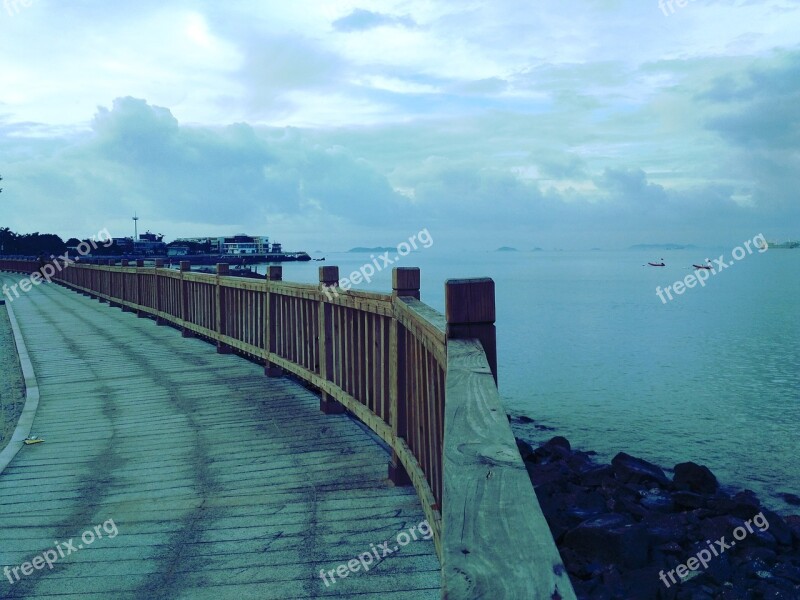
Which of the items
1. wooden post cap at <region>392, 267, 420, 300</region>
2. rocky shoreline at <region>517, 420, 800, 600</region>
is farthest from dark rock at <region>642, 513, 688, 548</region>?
wooden post cap at <region>392, 267, 420, 300</region>

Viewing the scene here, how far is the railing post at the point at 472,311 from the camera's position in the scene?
325cm

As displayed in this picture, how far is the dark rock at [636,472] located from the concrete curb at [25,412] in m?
9.12

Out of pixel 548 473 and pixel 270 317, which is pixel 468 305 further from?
pixel 548 473

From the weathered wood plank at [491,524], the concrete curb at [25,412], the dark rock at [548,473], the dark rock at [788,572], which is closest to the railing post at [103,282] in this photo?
the concrete curb at [25,412]

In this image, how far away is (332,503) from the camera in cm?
513

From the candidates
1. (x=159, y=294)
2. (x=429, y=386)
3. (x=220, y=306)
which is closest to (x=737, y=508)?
(x=429, y=386)

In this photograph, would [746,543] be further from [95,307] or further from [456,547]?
[95,307]

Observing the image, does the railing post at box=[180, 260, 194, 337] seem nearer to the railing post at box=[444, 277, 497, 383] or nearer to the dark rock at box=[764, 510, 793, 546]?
the dark rock at box=[764, 510, 793, 546]

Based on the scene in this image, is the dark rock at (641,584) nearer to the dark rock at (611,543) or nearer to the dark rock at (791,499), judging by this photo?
the dark rock at (611,543)

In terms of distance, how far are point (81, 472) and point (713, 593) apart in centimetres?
635

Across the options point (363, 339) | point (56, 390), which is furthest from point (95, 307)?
point (363, 339)

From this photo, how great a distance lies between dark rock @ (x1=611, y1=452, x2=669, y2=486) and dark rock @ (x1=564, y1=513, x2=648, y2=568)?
412 cm

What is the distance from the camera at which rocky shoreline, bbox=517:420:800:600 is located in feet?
22.9

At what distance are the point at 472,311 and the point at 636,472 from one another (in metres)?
9.73
